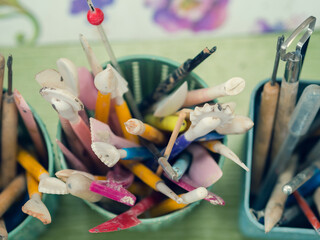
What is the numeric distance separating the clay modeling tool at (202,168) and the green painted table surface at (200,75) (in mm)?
75

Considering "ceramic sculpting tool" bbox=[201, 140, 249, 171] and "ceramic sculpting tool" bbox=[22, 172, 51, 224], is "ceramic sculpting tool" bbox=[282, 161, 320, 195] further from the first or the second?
"ceramic sculpting tool" bbox=[22, 172, 51, 224]

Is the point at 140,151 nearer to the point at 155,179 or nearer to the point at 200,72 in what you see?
the point at 155,179

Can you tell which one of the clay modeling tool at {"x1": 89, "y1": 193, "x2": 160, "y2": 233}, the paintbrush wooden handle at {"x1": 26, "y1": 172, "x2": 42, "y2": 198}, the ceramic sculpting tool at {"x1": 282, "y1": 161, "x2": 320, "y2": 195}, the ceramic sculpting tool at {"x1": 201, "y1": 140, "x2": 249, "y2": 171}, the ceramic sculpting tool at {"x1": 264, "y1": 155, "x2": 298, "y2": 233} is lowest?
the ceramic sculpting tool at {"x1": 264, "y1": 155, "x2": 298, "y2": 233}

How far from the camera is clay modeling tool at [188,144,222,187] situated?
31 cm

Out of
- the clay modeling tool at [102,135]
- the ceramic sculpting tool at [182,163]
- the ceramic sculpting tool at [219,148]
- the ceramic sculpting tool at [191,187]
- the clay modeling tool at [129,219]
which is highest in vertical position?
the clay modeling tool at [102,135]

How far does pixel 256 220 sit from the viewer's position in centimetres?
32

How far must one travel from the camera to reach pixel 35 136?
1.12ft

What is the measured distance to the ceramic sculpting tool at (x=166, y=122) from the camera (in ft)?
1.05

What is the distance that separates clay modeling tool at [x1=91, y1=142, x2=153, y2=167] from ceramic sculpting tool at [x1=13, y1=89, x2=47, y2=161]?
0.08 m

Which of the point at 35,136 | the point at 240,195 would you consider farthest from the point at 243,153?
the point at 35,136

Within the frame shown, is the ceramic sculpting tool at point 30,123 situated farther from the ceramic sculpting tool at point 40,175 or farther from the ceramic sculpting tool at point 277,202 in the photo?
the ceramic sculpting tool at point 277,202

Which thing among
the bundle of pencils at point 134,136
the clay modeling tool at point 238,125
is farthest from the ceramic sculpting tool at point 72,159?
the clay modeling tool at point 238,125

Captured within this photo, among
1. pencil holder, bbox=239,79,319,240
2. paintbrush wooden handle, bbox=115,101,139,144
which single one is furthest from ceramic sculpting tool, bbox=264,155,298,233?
paintbrush wooden handle, bbox=115,101,139,144

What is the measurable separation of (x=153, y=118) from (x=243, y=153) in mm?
97
